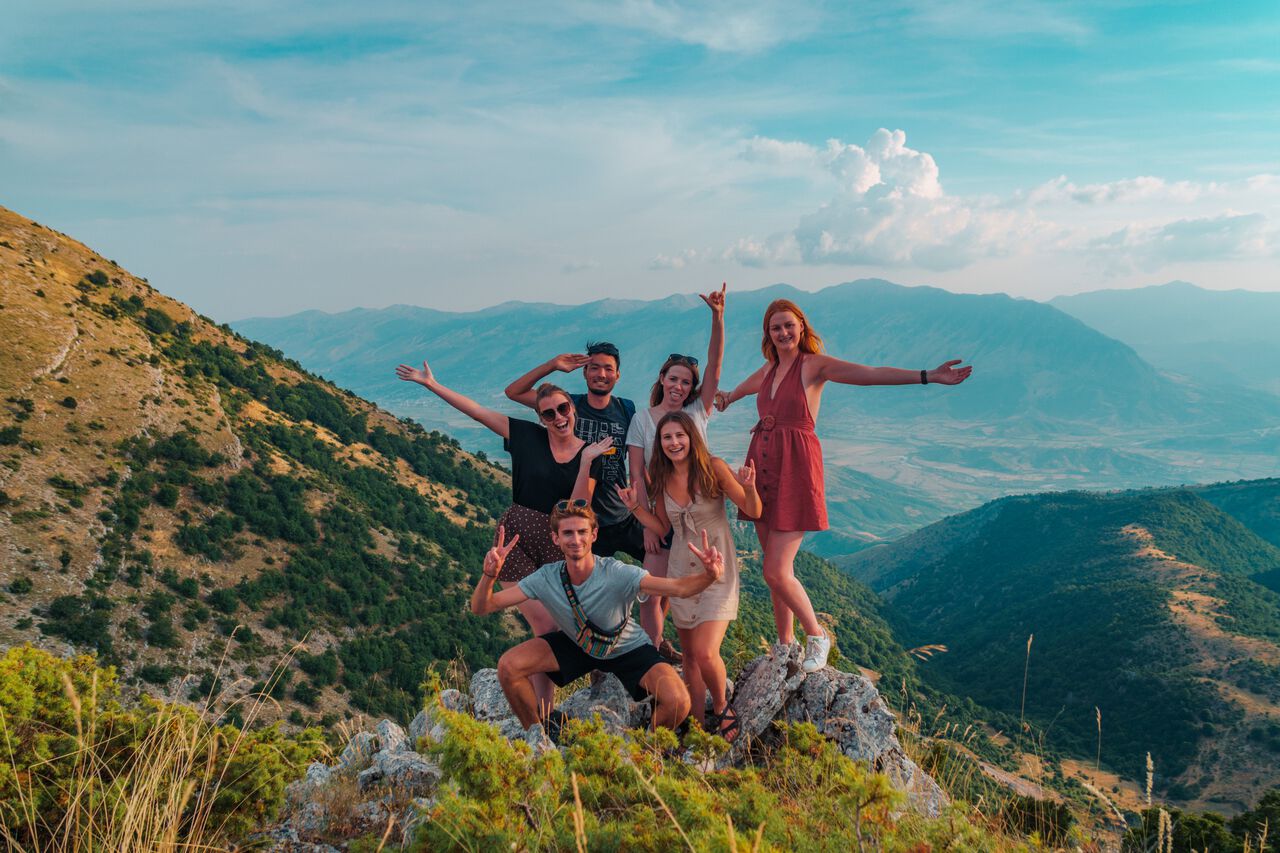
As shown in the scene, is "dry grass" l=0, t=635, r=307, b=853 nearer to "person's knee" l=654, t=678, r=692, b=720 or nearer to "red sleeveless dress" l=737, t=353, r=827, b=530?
"person's knee" l=654, t=678, r=692, b=720

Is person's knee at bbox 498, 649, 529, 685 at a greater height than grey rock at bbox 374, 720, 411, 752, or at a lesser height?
greater

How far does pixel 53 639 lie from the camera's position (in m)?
39.2

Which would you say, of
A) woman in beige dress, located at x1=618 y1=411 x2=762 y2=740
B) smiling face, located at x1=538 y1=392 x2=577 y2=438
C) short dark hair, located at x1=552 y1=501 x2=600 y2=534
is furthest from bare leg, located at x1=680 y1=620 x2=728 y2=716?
smiling face, located at x1=538 y1=392 x2=577 y2=438

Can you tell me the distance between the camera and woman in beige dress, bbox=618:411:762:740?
560 cm

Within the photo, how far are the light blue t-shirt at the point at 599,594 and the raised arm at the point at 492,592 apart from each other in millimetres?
161

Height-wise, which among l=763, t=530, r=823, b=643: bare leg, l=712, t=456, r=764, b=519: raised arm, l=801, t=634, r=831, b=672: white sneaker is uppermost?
l=712, t=456, r=764, b=519: raised arm

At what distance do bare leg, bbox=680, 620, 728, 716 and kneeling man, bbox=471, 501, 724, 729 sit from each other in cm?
38

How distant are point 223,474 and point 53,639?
20406 mm

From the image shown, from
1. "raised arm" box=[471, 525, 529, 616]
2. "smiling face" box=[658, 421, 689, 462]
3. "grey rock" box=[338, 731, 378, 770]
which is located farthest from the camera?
"smiling face" box=[658, 421, 689, 462]

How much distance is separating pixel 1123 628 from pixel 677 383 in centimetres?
9438

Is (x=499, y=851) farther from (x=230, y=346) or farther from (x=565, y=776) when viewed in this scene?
(x=230, y=346)

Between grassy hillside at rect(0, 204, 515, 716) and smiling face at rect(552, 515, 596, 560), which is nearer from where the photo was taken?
smiling face at rect(552, 515, 596, 560)

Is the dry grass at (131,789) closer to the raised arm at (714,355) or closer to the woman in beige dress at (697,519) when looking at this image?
the woman in beige dress at (697,519)

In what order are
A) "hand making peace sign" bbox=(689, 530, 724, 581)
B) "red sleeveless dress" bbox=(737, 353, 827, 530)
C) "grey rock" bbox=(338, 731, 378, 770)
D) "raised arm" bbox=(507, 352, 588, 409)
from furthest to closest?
"raised arm" bbox=(507, 352, 588, 409) → "red sleeveless dress" bbox=(737, 353, 827, 530) → "grey rock" bbox=(338, 731, 378, 770) → "hand making peace sign" bbox=(689, 530, 724, 581)
